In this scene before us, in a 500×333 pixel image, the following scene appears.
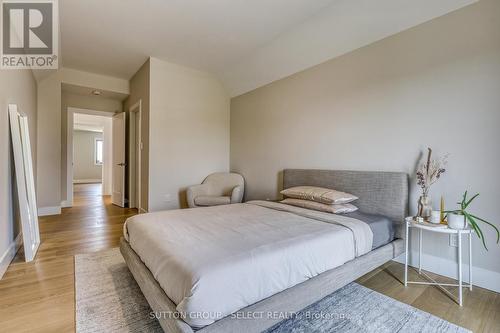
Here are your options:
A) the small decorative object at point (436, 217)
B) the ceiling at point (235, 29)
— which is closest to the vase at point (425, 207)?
the small decorative object at point (436, 217)

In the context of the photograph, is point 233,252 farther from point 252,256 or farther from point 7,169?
point 7,169

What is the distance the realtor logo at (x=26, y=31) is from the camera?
2.46m

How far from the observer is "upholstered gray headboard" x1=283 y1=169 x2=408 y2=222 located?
2.38 meters

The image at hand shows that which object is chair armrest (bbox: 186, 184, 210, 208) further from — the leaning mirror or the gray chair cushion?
the leaning mirror

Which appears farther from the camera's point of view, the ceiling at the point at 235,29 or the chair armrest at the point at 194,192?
the chair armrest at the point at 194,192

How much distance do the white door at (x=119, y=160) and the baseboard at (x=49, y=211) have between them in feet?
3.70

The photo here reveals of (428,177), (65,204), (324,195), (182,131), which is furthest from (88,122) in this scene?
(428,177)

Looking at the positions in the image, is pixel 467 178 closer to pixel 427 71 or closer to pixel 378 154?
pixel 378 154

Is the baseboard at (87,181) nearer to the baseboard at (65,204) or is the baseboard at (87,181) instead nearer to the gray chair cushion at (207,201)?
the baseboard at (65,204)

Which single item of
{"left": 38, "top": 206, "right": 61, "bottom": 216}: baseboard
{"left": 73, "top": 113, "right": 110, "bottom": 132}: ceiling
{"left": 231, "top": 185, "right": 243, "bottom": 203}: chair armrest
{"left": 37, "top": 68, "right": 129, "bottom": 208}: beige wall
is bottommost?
{"left": 38, "top": 206, "right": 61, "bottom": 216}: baseboard

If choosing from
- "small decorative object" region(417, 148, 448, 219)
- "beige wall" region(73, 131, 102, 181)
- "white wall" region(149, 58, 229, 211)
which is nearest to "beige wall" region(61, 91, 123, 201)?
"white wall" region(149, 58, 229, 211)

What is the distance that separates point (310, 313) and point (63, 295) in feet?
6.35

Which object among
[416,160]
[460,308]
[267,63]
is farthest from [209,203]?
[460,308]

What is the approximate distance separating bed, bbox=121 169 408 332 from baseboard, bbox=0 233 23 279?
1.11 meters
